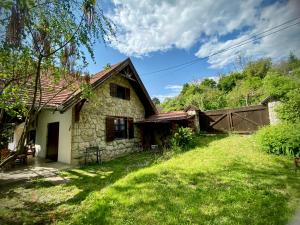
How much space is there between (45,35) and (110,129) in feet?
24.3

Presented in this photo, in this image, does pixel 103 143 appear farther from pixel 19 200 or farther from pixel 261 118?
pixel 261 118

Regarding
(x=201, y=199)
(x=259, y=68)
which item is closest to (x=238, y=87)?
(x=259, y=68)

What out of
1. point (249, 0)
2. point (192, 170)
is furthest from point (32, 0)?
point (192, 170)

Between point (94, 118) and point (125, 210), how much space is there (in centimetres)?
670

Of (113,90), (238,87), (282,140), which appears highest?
(238,87)

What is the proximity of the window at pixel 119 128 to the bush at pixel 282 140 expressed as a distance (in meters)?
7.72

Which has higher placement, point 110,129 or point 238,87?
point 238,87

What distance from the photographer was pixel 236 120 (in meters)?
14.3

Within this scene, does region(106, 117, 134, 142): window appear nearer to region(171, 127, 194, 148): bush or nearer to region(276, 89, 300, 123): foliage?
region(171, 127, 194, 148): bush

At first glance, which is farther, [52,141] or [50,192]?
[52,141]

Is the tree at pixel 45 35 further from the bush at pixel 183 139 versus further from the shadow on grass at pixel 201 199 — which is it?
the bush at pixel 183 139

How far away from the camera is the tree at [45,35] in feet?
12.0

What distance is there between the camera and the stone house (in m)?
8.86

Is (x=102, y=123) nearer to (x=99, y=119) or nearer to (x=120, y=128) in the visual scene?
(x=99, y=119)
